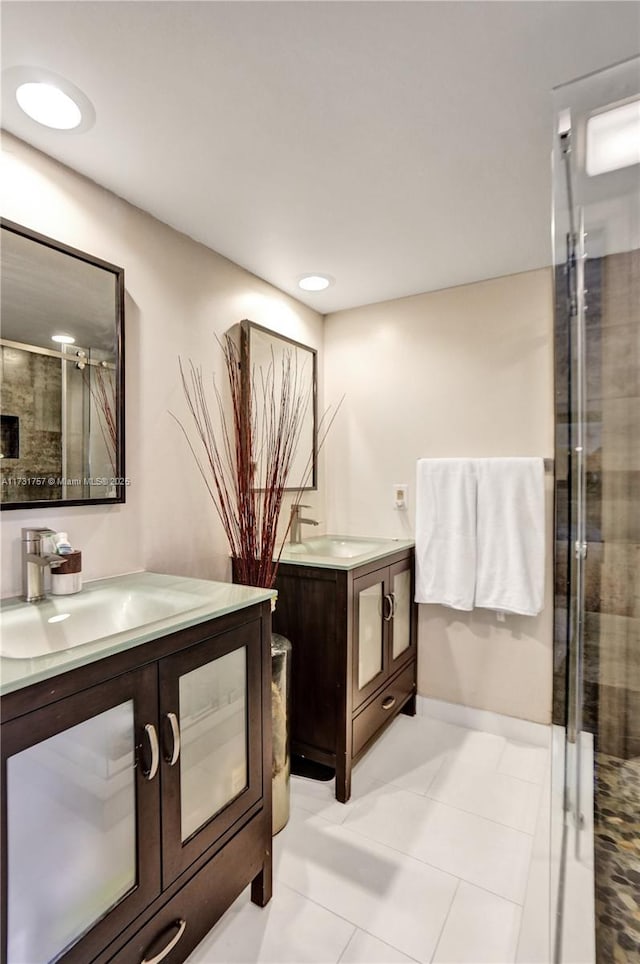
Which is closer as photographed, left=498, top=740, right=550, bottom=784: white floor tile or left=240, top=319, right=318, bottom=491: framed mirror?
left=498, top=740, right=550, bottom=784: white floor tile

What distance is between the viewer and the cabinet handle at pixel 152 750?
3.22ft

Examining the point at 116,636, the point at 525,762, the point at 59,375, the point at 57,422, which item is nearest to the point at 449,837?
the point at 525,762

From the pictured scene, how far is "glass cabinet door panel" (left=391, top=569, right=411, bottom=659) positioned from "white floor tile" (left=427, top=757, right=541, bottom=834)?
52 cm

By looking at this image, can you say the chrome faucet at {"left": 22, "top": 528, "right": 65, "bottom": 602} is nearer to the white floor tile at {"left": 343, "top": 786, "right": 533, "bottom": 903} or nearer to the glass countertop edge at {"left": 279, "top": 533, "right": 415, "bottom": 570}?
the glass countertop edge at {"left": 279, "top": 533, "right": 415, "bottom": 570}

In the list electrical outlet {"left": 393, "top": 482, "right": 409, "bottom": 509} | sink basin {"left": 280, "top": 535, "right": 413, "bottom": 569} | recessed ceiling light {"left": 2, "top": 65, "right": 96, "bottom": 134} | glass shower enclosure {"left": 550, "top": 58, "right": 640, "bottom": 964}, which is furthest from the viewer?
electrical outlet {"left": 393, "top": 482, "right": 409, "bottom": 509}

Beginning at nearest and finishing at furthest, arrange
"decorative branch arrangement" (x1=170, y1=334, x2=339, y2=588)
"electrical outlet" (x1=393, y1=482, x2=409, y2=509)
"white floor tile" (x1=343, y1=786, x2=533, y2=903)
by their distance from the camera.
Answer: "white floor tile" (x1=343, y1=786, x2=533, y2=903)
"decorative branch arrangement" (x1=170, y1=334, x2=339, y2=588)
"electrical outlet" (x1=393, y1=482, x2=409, y2=509)

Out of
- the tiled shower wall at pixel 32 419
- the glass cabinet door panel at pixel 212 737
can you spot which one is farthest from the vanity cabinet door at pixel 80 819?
the tiled shower wall at pixel 32 419

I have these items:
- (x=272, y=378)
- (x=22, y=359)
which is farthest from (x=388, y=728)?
(x=22, y=359)

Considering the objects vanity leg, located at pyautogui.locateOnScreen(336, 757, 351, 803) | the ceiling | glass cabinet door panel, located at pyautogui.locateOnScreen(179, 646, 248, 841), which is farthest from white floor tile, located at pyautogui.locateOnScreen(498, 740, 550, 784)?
the ceiling

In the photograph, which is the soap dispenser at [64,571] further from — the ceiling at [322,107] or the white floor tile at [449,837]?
the white floor tile at [449,837]

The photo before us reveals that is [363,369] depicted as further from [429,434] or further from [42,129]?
[42,129]

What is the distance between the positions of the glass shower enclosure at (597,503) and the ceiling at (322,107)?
5.3 inches

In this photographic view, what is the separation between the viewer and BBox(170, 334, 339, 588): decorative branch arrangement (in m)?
1.78

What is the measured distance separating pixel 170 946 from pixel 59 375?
57.1 inches
